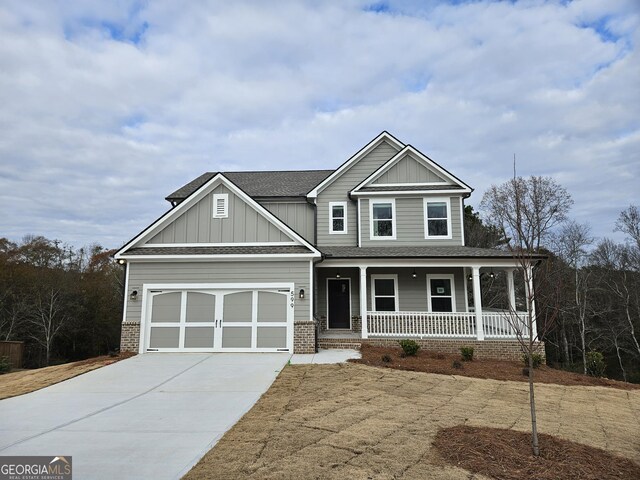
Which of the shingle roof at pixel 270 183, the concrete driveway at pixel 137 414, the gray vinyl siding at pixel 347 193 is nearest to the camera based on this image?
the concrete driveway at pixel 137 414

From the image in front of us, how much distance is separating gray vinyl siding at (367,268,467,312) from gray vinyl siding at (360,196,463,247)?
114cm

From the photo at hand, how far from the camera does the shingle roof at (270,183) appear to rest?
713 inches

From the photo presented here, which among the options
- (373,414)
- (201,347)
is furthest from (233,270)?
(373,414)

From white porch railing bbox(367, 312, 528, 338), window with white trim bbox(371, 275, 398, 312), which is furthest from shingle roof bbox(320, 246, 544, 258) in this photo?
white porch railing bbox(367, 312, 528, 338)

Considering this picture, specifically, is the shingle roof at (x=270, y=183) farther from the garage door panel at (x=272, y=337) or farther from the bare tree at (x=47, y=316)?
the bare tree at (x=47, y=316)

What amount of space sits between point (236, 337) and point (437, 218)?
377 inches

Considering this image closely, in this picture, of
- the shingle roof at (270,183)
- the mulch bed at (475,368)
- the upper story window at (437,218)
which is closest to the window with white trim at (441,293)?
the upper story window at (437,218)

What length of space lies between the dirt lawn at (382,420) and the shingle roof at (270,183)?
948cm

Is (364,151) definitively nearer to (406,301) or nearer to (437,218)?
(437,218)

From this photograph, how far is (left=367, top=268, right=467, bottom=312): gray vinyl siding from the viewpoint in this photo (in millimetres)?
16219

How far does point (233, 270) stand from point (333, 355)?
443 centimetres

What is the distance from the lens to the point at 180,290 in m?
13.5

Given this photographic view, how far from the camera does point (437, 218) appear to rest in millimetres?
16750

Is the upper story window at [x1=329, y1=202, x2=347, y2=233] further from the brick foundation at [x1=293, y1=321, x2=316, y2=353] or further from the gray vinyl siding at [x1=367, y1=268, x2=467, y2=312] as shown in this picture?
the brick foundation at [x1=293, y1=321, x2=316, y2=353]
